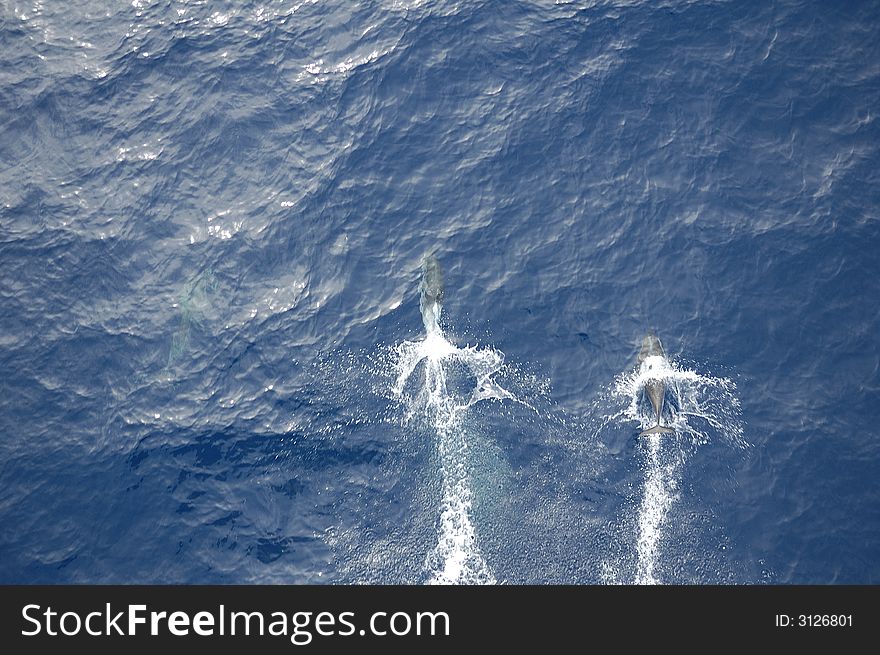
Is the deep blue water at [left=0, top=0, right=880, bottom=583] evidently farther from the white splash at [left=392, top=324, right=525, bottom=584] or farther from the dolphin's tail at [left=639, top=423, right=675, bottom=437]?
the dolphin's tail at [left=639, top=423, right=675, bottom=437]

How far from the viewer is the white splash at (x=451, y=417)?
53062mm

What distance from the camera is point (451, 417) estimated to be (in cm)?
5781

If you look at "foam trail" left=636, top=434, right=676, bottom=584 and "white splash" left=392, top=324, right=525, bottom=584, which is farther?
"white splash" left=392, top=324, right=525, bottom=584

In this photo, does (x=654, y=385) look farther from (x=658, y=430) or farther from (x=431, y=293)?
(x=431, y=293)

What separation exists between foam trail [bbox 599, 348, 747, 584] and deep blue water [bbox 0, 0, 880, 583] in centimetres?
60

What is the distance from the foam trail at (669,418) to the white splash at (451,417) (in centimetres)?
756

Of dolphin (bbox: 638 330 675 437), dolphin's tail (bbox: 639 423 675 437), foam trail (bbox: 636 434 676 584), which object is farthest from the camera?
dolphin (bbox: 638 330 675 437)

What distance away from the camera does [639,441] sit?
5684 centimetres

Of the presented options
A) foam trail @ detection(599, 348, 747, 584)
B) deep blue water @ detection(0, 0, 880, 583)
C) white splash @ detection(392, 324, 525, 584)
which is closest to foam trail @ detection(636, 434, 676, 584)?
foam trail @ detection(599, 348, 747, 584)

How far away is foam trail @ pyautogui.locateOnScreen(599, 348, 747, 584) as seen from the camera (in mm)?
54844

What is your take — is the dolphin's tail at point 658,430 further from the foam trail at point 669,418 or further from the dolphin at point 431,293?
the dolphin at point 431,293

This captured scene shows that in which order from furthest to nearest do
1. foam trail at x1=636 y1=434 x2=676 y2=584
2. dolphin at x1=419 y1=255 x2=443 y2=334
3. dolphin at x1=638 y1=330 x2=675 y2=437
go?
dolphin at x1=419 y1=255 x2=443 y2=334
dolphin at x1=638 y1=330 x2=675 y2=437
foam trail at x1=636 y1=434 x2=676 y2=584

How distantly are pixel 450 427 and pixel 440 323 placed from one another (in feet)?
24.0

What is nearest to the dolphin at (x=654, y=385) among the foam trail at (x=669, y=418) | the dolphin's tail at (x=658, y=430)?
the dolphin's tail at (x=658, y=430)
